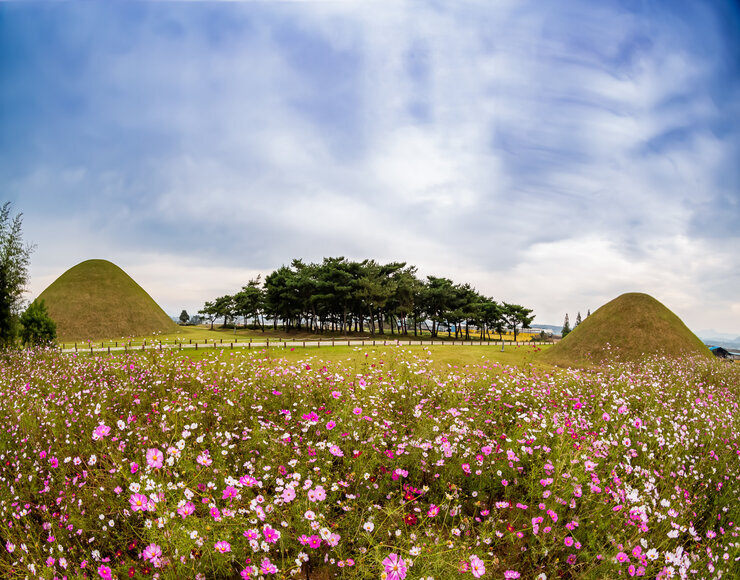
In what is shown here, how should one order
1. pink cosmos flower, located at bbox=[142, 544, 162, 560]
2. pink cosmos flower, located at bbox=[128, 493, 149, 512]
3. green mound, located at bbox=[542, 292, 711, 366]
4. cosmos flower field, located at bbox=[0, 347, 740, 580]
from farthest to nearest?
green mound, located at bbox=[542, 292, 711, 366] → cosmos flower field, located at bbox=[0, 347, 740, 580] → pink cosmos flower, located at bbox=[128, 493, 149, 512] → pink cosmos flower, located at bbox=[142, 544, 162, 560]

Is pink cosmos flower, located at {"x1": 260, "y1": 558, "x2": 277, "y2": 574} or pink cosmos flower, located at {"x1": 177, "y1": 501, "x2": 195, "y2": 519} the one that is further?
pink cosmos flower, located at {"x1": 177, "y1": 501, "x2": 195, "y2": 519}

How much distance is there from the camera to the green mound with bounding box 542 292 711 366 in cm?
2476

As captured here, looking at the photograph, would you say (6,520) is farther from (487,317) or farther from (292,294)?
(487,317)

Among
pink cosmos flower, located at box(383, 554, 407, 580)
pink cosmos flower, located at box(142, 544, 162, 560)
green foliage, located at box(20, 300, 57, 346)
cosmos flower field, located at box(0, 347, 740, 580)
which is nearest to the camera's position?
pink cosmos flower, located at box(383, 554, 407, 580)

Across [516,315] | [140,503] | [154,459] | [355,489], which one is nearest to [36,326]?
[154,459]

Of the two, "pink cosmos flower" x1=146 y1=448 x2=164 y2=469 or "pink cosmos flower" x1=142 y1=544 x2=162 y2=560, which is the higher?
"pink cosmos flower" x1=146 y1=448 x2=164 y2=469

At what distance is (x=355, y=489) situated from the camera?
3.88 meters

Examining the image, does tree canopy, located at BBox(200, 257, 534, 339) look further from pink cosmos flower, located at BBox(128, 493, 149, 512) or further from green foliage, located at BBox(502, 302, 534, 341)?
pink cosmos flower, located at BBox(128, 493, 149, 512)

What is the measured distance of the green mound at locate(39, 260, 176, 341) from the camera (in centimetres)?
4906

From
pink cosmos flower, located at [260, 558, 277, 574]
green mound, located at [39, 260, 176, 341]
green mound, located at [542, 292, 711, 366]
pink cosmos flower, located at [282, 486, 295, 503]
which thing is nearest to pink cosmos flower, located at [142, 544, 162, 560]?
pink cosmos flower, located at [260, 558, 277, 574]

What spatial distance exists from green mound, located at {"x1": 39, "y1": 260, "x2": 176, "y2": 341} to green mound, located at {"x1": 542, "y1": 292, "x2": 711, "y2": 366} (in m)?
52.1

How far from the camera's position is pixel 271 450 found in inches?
171

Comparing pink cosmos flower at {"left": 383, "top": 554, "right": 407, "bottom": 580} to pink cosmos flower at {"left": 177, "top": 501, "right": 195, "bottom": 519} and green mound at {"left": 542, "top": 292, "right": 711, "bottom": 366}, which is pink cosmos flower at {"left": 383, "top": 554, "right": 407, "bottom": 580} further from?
green mound at {"left": 542, "top": 292, "right": 711, "bottom": 366}

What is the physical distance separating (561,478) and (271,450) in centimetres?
322
